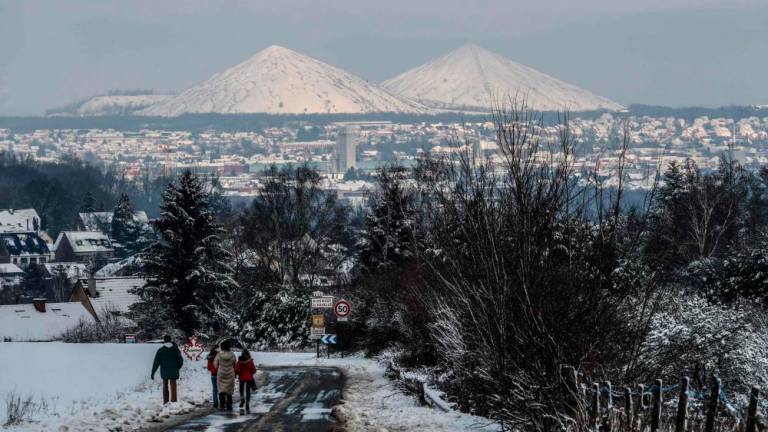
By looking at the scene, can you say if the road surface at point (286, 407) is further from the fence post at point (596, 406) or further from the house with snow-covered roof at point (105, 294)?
the house with snow-covered roof at point (105, 294)

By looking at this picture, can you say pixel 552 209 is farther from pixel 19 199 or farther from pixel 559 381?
pixel 19 199

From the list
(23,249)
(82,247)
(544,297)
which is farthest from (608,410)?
(23,249)

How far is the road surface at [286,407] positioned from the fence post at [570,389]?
5065mm

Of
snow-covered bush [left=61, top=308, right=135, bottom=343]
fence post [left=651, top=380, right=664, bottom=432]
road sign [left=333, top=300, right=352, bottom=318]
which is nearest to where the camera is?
fence post [left=651, top=380, right=664, bottom=432]

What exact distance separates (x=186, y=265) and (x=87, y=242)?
106614mm

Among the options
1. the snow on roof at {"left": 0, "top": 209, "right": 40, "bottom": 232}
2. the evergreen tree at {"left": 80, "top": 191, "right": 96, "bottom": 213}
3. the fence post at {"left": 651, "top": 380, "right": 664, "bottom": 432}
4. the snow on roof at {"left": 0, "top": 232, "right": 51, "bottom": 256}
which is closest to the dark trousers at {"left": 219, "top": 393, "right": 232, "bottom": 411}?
the fence post at {"left": 651, "top": 380, "right": 664, "bottom": 432}

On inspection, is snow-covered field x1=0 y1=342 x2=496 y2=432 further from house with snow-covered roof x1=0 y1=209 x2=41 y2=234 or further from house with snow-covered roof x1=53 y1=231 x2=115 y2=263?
house with snow-covered roof x1=0 y1=209 x2=41 y2=234

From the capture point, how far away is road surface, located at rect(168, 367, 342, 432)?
21078mm

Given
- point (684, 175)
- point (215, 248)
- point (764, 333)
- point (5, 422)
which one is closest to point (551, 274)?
point (5, 422)

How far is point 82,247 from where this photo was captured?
156m

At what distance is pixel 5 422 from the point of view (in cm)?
1977

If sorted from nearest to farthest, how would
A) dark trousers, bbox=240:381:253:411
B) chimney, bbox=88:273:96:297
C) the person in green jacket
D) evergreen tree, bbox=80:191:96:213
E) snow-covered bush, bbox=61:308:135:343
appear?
dark trousers, bbox=240:381:253:411, the person in green jacket, snow-covered bush, bbox=61:308:135:343, chimney, bbox=88:273:96:297, evergreen tree, bbox=80:191:96:213

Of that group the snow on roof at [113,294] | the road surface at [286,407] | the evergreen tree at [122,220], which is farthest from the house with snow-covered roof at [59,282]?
the road surface at [286,407]

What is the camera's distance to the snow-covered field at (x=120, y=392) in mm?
21078
